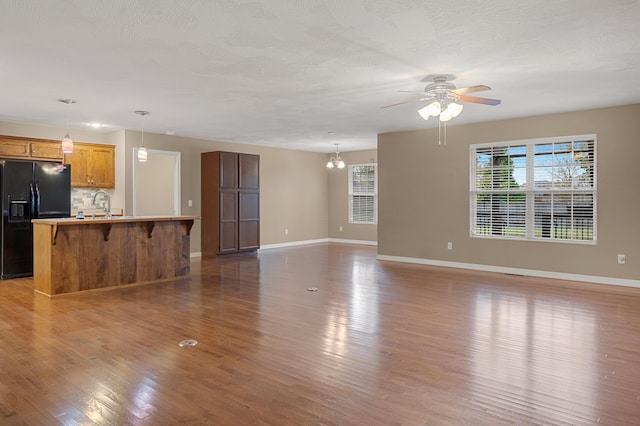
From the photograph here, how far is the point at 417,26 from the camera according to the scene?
10.6ft

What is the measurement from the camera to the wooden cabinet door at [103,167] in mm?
7930

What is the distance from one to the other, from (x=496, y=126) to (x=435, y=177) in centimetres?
131

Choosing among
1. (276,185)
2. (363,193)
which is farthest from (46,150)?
(363,193)

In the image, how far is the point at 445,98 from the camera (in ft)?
15.9

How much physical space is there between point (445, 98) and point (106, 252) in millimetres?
4656

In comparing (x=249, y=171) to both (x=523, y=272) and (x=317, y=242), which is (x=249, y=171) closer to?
(x=317, y=242)

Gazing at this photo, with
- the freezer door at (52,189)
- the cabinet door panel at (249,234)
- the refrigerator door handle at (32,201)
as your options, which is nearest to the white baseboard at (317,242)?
the cabinet door panel at (249,234)

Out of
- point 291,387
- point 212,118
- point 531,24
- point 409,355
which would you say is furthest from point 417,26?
point 212,118

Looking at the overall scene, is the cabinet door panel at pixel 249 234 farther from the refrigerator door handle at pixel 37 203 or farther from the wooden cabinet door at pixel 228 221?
the refrigerator door handle at pixel 37 203

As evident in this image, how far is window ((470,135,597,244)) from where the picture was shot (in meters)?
6.37

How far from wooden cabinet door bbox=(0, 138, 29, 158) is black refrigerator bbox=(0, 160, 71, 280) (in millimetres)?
451

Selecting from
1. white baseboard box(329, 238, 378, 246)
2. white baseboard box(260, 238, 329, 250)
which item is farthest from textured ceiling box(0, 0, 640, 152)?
white baseboard box(329, 238, 378, 246)

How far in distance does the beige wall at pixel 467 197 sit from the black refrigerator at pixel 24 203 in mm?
5627

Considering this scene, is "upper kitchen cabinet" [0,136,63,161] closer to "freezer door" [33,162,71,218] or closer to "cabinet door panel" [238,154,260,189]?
"freezer door" [33,162,71,218]
